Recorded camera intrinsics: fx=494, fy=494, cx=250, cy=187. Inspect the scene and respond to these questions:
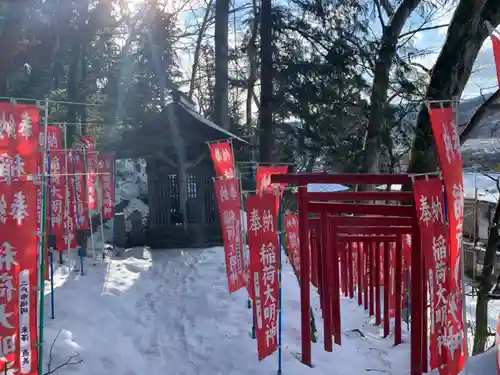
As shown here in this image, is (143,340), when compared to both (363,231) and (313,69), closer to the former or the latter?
(363,231)

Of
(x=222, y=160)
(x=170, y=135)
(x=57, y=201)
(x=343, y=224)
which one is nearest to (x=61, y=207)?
(x=57, y=201)

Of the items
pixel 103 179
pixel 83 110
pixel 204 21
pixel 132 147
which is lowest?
pixel 103 179

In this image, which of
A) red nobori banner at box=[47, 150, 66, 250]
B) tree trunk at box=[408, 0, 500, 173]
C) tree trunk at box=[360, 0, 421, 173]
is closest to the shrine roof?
red nobori banner at box=[47, 150, 66, 250]

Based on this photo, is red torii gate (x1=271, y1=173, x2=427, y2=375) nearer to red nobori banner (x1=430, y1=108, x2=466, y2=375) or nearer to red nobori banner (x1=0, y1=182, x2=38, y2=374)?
red nobori banner (x1=430, y1=108, x2=466, y2=375)

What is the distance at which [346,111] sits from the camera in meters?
12.5

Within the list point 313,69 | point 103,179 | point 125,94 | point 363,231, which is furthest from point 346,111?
point 125,94

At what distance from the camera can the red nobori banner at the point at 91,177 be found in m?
11.1

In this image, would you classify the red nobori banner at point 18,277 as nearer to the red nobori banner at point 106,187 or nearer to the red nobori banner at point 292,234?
the red nobori banner at point 292,234

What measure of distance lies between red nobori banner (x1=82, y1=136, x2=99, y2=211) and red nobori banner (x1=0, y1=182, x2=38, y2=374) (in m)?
6.63

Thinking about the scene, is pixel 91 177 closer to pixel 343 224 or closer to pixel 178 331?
pixel 178 331

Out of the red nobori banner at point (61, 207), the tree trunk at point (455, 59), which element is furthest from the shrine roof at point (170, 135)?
the tree trunk at point (455, 59)

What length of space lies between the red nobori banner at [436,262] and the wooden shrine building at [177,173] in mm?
8934

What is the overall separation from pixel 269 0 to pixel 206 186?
227 inches

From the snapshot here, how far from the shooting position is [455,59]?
5.52 meters
